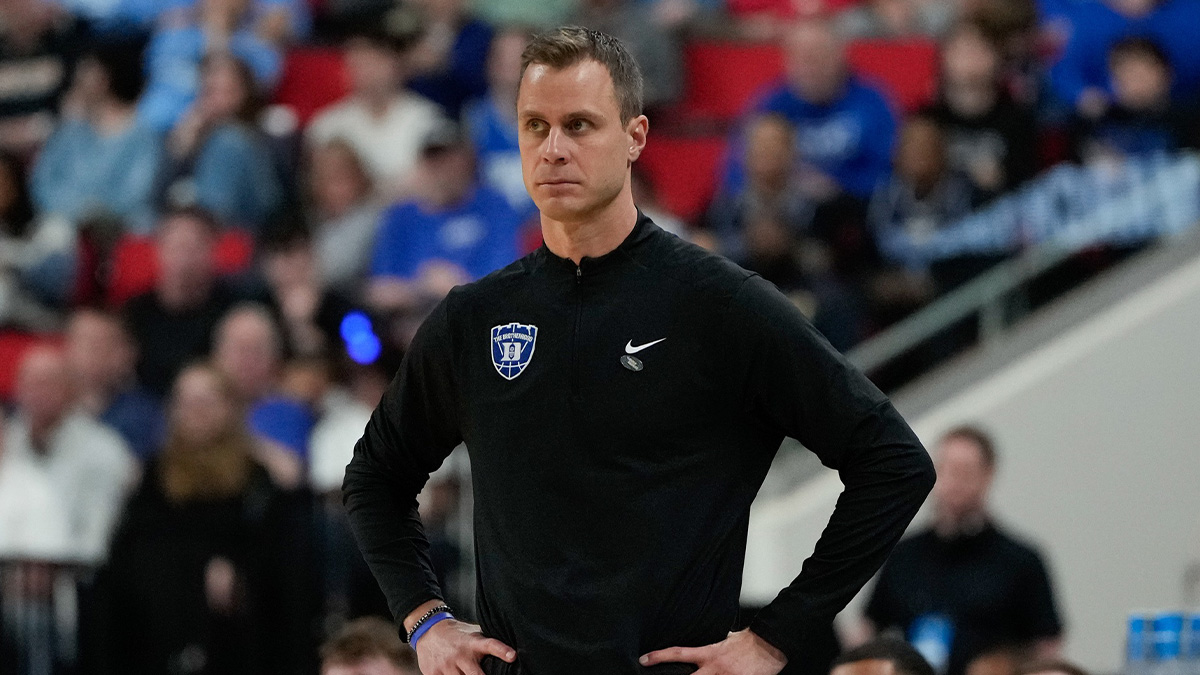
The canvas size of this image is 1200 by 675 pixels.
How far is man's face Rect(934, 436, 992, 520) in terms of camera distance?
645 centimetres

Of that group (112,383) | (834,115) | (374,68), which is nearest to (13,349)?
(112,383)

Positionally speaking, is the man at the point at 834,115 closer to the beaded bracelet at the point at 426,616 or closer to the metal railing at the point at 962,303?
the metal railing at the point at 962,303

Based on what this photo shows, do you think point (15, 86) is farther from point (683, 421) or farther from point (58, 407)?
point (683, 421)

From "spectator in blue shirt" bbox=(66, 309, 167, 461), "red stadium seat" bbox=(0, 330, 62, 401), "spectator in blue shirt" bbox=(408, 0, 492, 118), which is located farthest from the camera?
"spectator in blue shirt" bbox=(408, 0, 492, 118)

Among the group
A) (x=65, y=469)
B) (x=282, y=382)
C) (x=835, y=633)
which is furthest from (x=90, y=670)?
(x=835, y=633)

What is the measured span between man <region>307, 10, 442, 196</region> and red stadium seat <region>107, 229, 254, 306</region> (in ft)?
2.21

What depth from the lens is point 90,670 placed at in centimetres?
712

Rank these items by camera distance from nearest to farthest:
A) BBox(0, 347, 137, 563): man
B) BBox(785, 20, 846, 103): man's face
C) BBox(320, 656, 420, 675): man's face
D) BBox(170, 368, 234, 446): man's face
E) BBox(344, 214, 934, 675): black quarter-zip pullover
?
BBox(344, 214, 934, 675): black quarter-zip pullover, BBox(320, 656, 420, 675): man's face, BBox(170, 368, 234, 446): man's face, BBox(0, 347, 137, 563): man, BBox(785, 20, 846, 103): man's face

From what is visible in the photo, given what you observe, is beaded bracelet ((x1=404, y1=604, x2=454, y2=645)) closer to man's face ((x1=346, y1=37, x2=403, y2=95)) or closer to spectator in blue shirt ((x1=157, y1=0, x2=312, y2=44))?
man's face ((x1=346, y1=37, x2=403, y2=95))

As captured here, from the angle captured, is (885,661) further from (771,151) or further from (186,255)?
(186,255)

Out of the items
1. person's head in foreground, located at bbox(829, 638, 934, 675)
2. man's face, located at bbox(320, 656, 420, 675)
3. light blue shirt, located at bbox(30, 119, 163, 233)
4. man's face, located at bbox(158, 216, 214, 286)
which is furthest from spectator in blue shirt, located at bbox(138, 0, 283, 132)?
person's head in foreground, located at bbox(829, 638, 934, 675)

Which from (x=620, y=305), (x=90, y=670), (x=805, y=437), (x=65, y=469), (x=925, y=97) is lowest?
(x=90, y=670)

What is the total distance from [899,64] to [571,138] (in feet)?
23.4

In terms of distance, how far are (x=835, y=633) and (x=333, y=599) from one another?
74.5 inches
